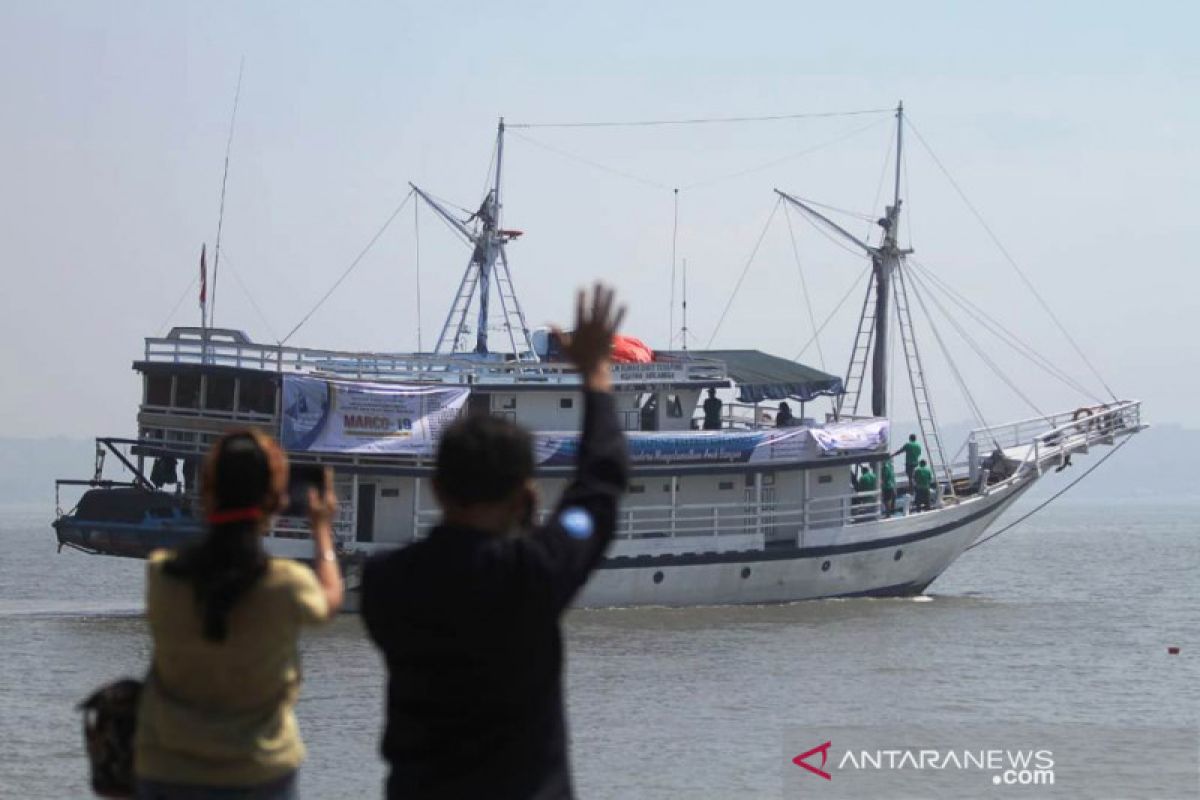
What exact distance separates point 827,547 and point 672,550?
2971 millimetres

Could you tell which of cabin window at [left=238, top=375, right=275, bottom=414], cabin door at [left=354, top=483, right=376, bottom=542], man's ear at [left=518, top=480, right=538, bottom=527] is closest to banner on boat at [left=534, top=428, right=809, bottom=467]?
cabin door at [left=354, top=483, right=376, bottom=542]

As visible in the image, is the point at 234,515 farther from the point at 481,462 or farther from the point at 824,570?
the point at 824,570

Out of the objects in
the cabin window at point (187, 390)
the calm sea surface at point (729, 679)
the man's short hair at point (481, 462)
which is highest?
the cabin window at point (187, 390)

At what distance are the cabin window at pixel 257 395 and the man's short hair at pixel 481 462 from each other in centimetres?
2369

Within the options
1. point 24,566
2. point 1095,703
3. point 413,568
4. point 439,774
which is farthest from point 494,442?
point 24,566

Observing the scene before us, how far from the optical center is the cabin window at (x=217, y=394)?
28031mm

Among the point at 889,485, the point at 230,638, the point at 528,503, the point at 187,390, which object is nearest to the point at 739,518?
the point at 889,485

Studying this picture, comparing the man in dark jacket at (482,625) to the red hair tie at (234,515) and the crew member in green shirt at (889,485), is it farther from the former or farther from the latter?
the crew member in green shirt at (889,485)

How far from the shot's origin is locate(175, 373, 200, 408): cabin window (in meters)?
28.1

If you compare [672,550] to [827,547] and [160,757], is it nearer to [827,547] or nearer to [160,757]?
[827,547]

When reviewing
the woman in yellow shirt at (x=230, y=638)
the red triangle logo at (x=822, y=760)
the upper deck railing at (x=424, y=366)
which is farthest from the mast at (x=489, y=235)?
the woman in yellow shirt at (x=230, y=638)

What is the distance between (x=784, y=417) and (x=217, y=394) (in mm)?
10294

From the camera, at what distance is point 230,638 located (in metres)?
4.91

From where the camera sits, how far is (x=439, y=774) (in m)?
4.59
